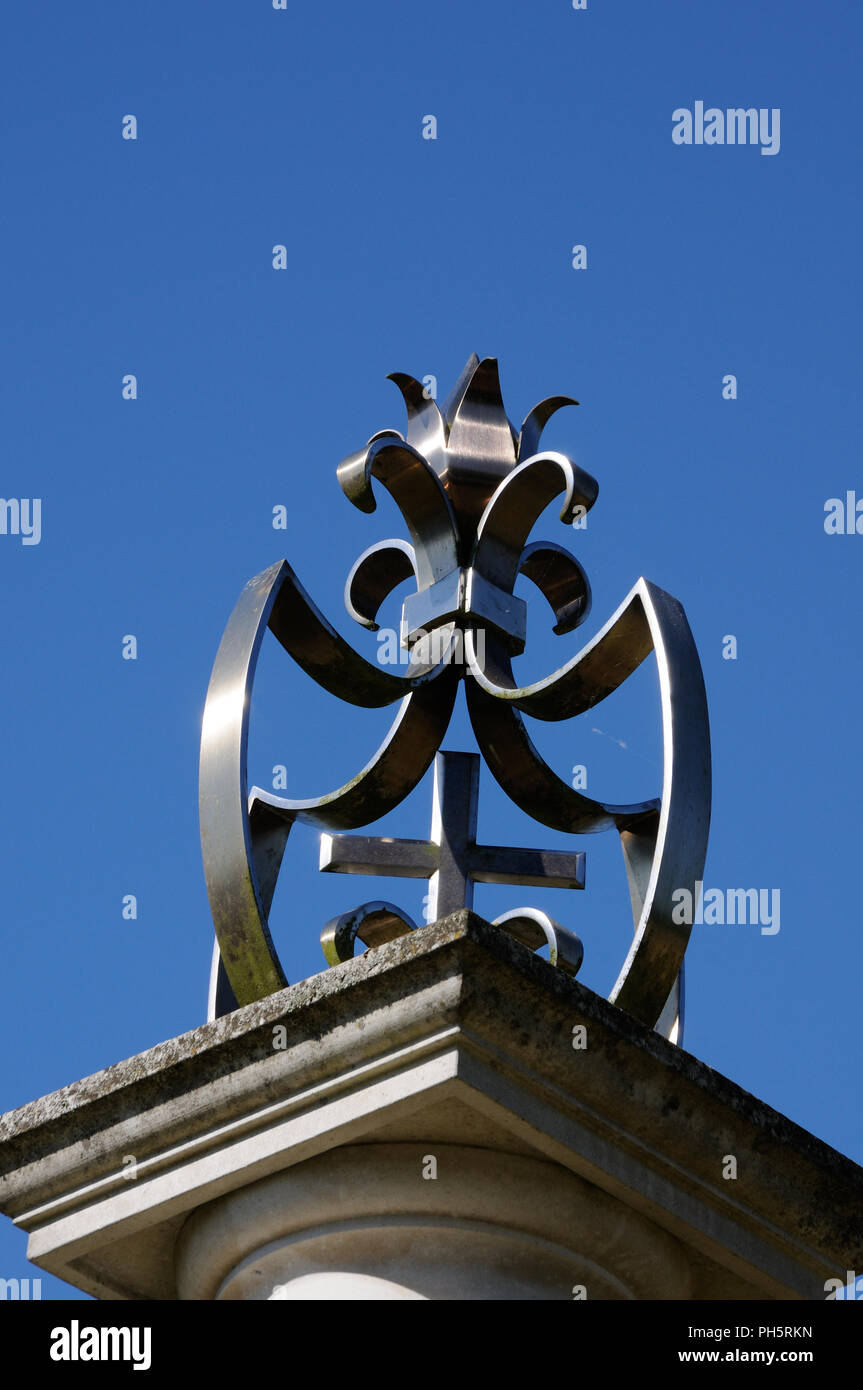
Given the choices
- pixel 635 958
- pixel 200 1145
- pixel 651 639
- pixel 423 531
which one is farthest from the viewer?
pixel 423 531

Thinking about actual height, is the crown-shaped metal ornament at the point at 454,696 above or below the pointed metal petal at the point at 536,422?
below

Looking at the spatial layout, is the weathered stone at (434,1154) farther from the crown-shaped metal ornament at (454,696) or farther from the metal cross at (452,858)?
the metal cross at (452,858)

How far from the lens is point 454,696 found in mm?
7633

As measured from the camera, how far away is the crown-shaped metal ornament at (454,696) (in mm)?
6418

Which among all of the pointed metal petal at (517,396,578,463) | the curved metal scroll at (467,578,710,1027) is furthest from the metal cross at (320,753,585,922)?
the pointed metal petal at (517,396,578,463)

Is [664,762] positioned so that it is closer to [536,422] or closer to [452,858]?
[452,858]

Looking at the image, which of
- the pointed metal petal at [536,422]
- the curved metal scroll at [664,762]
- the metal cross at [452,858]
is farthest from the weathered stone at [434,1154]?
the pointed metal petal at [536,422]

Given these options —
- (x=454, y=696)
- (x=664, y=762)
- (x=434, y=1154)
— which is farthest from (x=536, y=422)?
(x=434, y=1154)

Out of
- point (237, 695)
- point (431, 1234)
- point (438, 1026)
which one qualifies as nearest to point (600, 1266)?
point (431, 1234)

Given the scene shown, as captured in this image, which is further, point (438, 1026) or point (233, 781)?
point (233, 781)

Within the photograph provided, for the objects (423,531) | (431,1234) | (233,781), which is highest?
(423,531)

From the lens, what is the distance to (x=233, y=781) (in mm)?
6473
